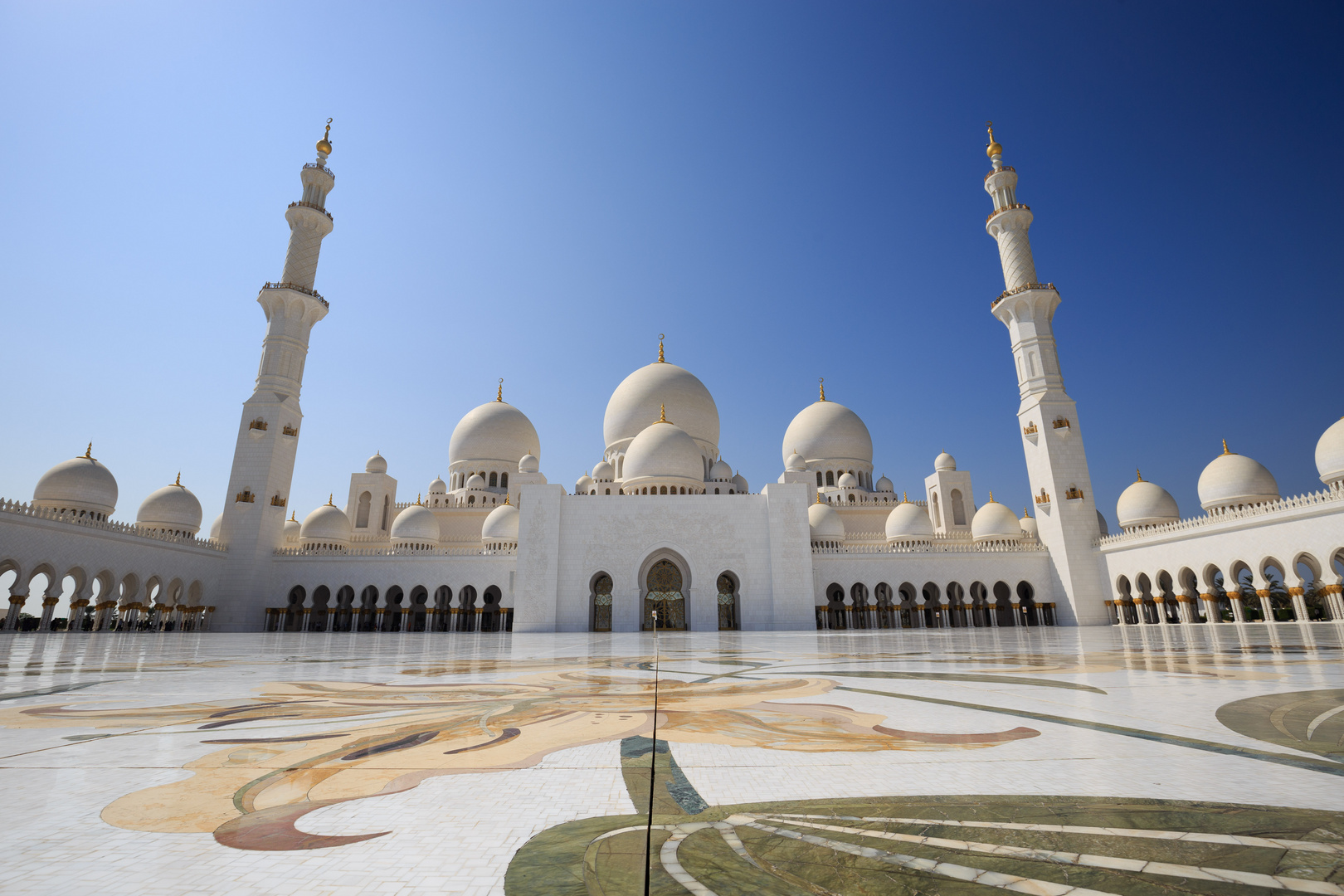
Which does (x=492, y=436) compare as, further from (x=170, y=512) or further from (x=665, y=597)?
(x=665, y=597)

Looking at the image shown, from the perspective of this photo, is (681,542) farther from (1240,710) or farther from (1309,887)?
(1309,887)

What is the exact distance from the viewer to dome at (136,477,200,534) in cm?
2138

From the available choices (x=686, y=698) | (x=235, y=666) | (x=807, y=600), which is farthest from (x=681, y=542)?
(x=686, y=698)

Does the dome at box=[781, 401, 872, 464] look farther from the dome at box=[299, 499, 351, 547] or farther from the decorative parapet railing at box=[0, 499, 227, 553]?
the decorative parapet railing at box=[0, 499, 227, 553]

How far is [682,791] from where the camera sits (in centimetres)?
160

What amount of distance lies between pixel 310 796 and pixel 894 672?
4.07 metres

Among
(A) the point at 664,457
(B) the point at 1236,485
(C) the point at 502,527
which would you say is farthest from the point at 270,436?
(B) the point at 1236,485

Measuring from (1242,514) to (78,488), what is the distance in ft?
105

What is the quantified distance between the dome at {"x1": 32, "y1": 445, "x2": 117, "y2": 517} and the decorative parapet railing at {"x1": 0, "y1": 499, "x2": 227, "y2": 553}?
0.48 metres

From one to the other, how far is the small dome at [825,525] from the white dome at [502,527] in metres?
10.6

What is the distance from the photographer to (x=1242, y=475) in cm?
1900

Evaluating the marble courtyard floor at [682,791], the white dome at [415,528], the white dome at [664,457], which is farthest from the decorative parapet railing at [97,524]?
the marble courtyard floor at [682,791]

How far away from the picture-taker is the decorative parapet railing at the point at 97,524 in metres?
15.3

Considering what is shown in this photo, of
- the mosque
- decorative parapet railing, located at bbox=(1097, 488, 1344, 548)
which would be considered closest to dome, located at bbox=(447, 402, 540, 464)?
the mosque
